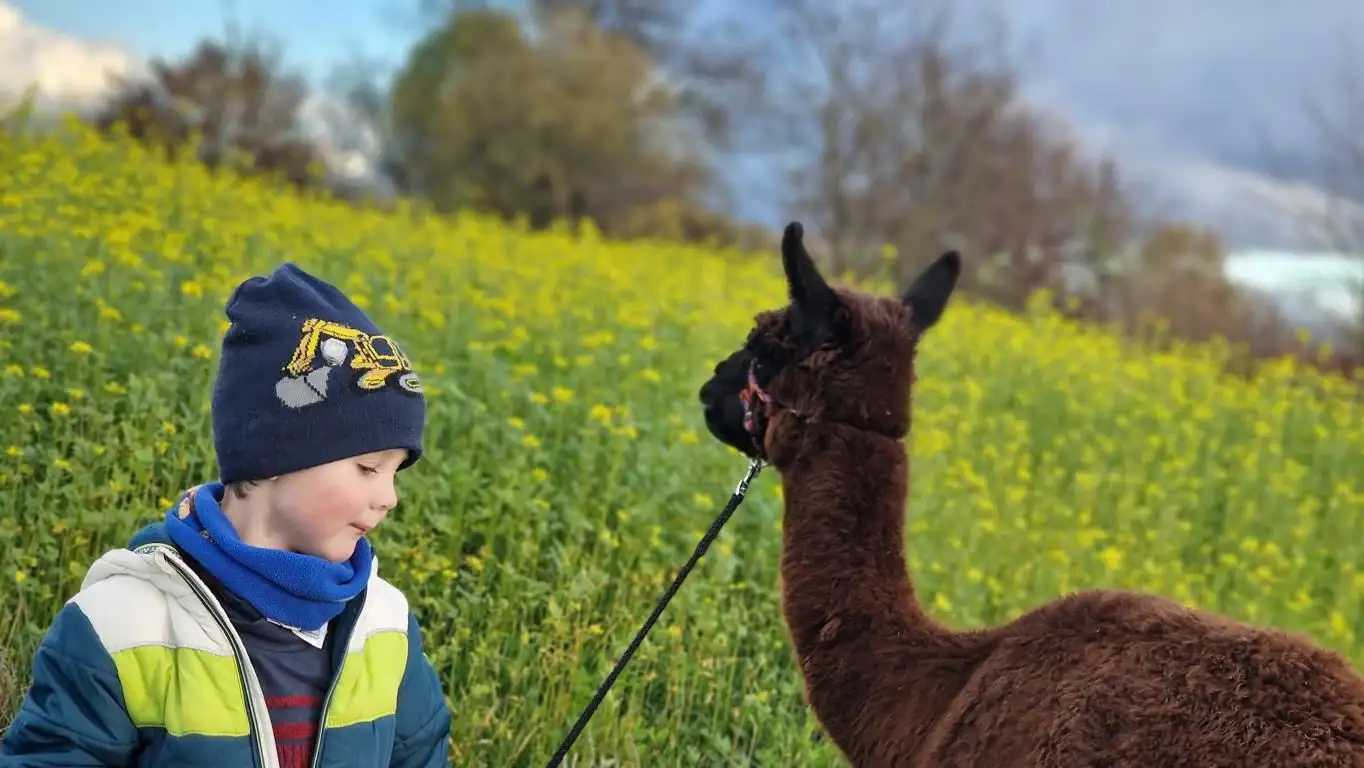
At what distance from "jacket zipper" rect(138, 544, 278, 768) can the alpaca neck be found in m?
1.29

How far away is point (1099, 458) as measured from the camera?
8695mm

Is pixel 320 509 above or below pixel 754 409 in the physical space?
above

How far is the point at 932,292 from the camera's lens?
9.72ft

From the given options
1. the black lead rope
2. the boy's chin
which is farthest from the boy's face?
the black lead rope

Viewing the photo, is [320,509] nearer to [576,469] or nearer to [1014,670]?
[1014,670]

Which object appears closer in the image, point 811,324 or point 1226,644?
point 1226,644

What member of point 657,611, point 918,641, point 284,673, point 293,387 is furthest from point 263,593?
point 918,641

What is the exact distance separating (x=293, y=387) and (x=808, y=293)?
123 cm

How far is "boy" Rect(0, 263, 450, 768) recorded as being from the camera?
188 cm

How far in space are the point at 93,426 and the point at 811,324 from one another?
2.57m

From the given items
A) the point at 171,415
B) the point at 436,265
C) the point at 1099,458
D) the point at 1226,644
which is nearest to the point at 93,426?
the point at 171,415

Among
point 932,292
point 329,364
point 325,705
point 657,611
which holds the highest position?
point 329,364

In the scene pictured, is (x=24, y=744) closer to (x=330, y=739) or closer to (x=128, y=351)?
(x=330, y=739)

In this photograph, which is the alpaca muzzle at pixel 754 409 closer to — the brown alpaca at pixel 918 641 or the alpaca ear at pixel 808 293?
the brown alpaca at pixel 918 641
